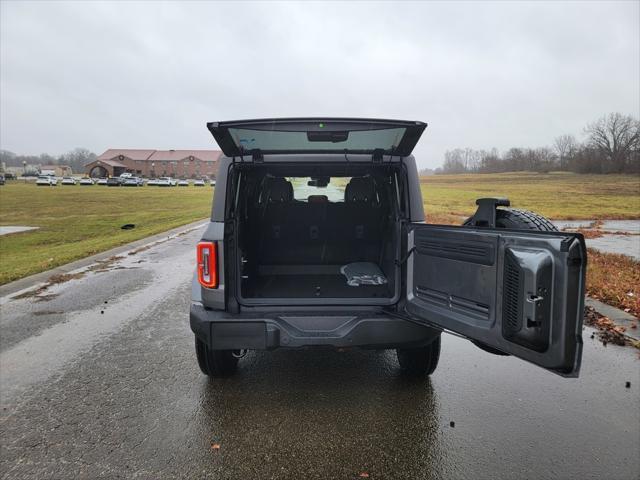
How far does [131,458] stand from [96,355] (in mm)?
2059

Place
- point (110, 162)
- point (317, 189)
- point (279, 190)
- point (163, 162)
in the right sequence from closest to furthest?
point (279, 190), point (317, 189), point (110, 162), point (163, 162)

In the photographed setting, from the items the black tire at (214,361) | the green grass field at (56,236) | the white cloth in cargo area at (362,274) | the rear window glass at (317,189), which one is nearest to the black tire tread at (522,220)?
the white cloth in cargo area at (362,274)

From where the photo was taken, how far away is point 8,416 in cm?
315

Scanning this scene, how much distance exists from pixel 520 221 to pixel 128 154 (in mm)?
116725

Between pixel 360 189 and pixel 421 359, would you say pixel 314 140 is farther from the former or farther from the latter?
pixel 421 359

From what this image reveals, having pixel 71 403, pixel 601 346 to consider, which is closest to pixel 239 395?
pixel 71 403

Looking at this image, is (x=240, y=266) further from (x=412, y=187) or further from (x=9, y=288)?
(x=9, y=288)

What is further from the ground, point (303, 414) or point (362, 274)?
point (362, 274)

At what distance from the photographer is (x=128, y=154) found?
107 metres

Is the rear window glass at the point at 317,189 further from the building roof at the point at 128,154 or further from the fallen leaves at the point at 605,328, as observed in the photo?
the building roof at the point at 128,154

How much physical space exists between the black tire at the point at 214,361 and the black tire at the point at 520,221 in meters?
2.39

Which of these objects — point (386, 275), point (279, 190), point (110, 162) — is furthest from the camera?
point (110, 162)

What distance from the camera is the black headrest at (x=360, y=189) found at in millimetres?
4684

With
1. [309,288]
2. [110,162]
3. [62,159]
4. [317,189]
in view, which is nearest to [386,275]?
[309,288]
